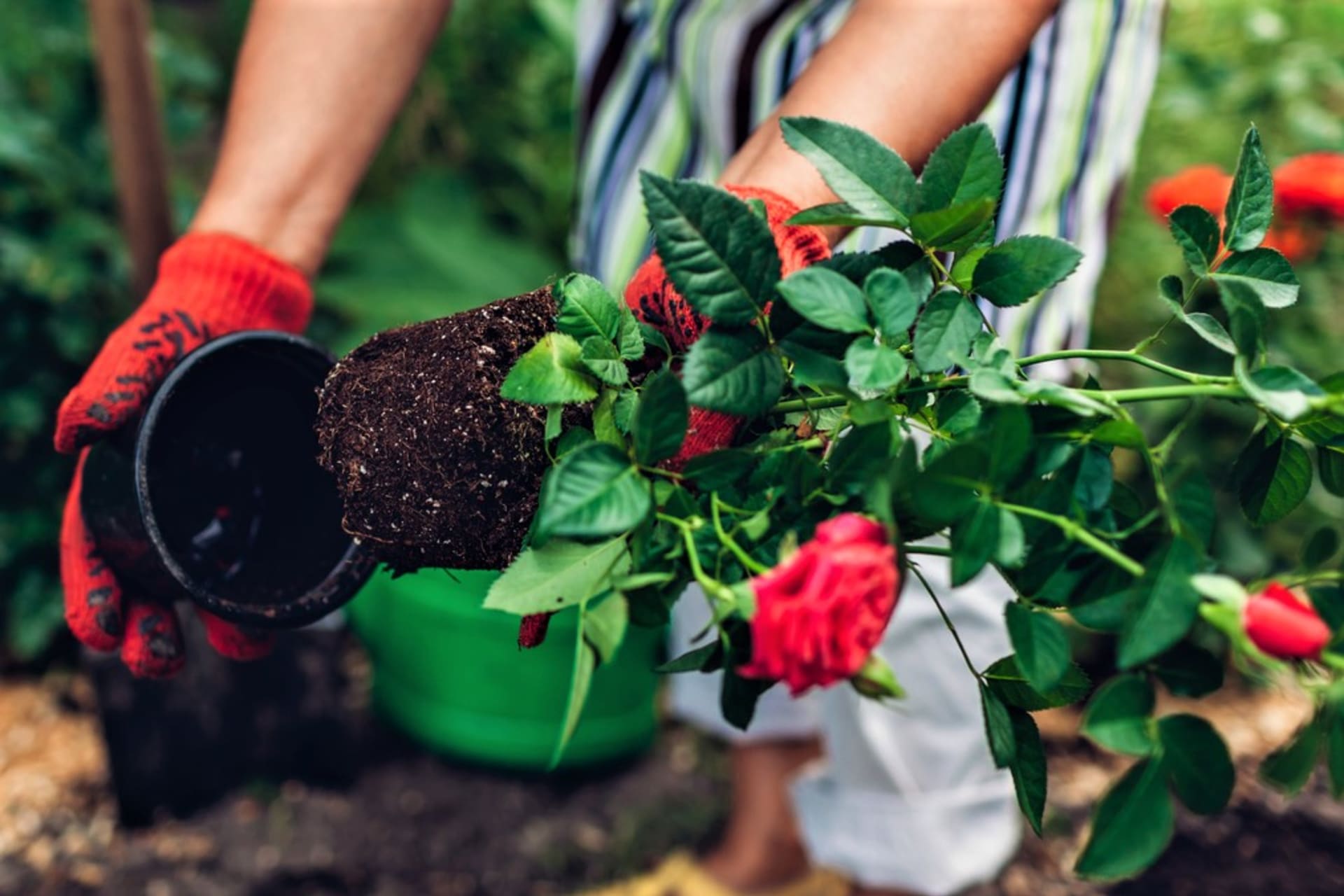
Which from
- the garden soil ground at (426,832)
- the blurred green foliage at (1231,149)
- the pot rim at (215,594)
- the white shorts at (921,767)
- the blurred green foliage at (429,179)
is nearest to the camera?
the pot rim at (215,594)

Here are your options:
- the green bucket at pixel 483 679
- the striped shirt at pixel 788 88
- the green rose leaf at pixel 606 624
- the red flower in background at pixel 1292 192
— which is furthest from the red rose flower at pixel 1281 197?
the green rose leaf at pixel 606 624

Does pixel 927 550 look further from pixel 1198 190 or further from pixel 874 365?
pixel 1198 190

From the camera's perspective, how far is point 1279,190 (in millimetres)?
2111

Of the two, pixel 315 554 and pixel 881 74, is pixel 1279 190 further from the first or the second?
pixel 315 554

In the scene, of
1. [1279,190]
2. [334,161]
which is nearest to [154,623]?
[334,161]

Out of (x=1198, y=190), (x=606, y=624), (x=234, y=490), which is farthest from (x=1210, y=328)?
(x=1198, y=190)

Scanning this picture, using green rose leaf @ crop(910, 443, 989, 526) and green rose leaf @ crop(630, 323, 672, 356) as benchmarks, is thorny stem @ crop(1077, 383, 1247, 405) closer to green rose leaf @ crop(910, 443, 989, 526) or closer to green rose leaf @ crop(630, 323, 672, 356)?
green rose leaf @ crop(910, 443, 989, 526)

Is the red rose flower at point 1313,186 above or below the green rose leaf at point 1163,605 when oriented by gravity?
below

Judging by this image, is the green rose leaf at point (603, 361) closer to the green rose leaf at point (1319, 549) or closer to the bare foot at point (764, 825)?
the green rose leaf at point (1319, 549)

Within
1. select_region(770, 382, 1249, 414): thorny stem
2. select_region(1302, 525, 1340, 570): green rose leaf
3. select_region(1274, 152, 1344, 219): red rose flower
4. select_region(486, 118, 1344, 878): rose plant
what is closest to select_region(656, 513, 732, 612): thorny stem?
select_region(486, 118, 1344, 878): rose plant

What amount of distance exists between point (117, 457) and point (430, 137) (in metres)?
2.28

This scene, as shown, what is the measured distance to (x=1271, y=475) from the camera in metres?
0.70

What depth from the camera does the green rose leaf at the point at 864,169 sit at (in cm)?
67

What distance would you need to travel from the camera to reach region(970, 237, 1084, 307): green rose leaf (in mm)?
642
